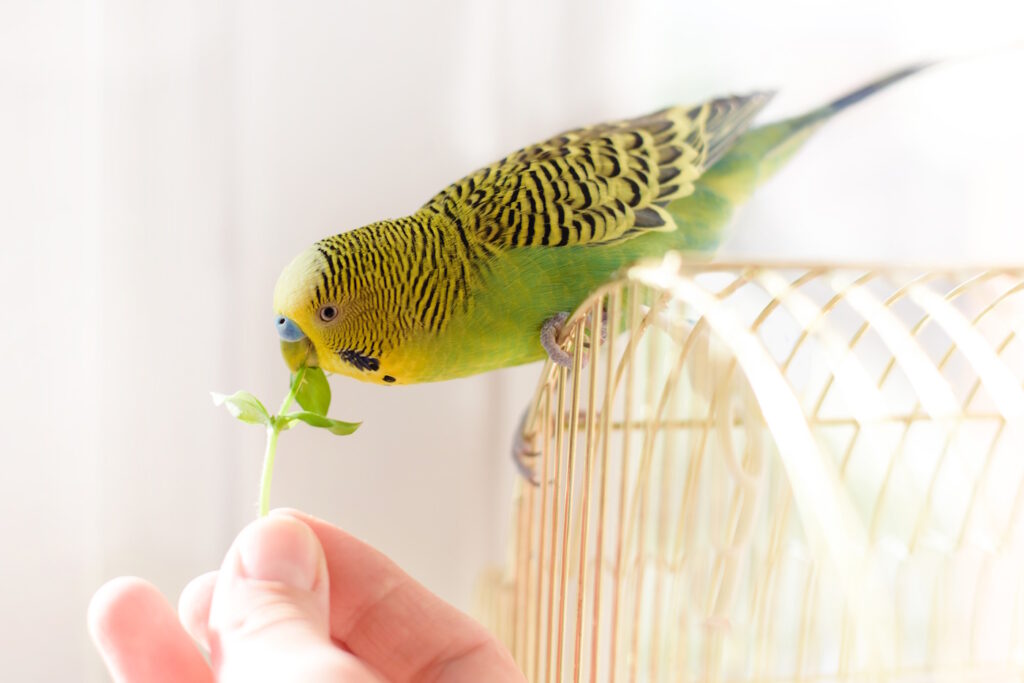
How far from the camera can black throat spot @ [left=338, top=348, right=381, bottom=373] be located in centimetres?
69

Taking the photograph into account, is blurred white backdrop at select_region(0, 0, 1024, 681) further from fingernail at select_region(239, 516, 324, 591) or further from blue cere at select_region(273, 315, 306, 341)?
fingernail at select_region(239, 516, 324, 591)

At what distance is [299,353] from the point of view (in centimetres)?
70

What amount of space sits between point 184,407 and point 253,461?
10 cm

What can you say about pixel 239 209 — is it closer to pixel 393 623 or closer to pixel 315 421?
pixel 315 421

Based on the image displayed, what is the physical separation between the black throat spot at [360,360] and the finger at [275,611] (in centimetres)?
20

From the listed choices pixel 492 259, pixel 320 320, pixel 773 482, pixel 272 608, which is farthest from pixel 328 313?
pixel 773 482

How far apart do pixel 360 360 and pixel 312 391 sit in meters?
0.05

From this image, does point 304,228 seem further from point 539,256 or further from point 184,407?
point 539,256

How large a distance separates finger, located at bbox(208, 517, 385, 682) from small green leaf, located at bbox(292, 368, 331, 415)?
7.7 inches

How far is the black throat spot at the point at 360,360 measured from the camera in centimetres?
69

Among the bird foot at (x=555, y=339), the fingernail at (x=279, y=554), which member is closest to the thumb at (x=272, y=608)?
the fingernail at (x=279, y=554)

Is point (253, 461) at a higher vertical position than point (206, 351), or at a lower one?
lower

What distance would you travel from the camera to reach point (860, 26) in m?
1.21

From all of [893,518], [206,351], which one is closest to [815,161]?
[893,518]
